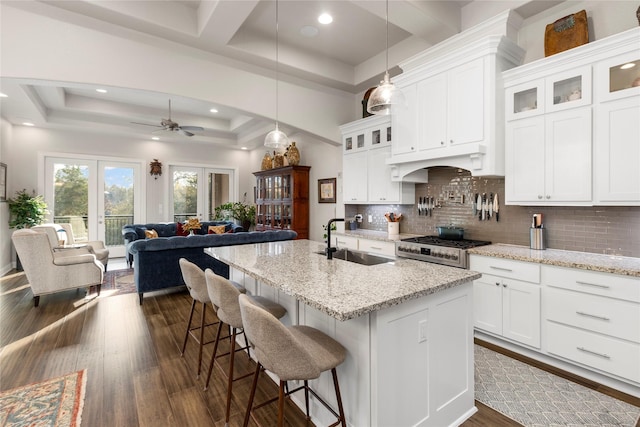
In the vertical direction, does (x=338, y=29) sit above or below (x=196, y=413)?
above

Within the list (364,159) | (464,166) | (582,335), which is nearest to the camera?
(582,335)

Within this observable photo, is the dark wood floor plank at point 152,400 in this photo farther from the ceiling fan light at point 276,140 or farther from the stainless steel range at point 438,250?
the stainless steel range at point 438,250

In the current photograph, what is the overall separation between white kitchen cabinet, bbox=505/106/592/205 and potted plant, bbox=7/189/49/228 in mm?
7695

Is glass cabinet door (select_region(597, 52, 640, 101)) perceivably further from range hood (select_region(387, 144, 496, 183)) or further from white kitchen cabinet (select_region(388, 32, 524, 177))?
range hood (select_region(387, 144, 496, 183))

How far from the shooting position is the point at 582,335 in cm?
229

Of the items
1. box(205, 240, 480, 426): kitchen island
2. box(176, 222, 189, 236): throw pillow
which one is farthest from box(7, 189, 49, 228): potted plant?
box(205, 240, 480, 426): kitchen island

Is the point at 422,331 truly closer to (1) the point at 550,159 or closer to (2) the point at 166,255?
(1) the point at 550,159

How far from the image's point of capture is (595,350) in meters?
2.24

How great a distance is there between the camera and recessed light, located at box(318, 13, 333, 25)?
3.41 m

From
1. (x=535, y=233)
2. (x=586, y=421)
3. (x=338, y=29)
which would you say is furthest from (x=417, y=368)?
(x=338, y=29)

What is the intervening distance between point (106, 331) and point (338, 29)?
4.28 metres

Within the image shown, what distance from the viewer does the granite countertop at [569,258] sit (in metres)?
2.15

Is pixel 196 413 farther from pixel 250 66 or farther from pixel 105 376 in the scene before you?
pixel 250 66

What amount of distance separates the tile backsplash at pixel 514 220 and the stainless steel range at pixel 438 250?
256 mm
